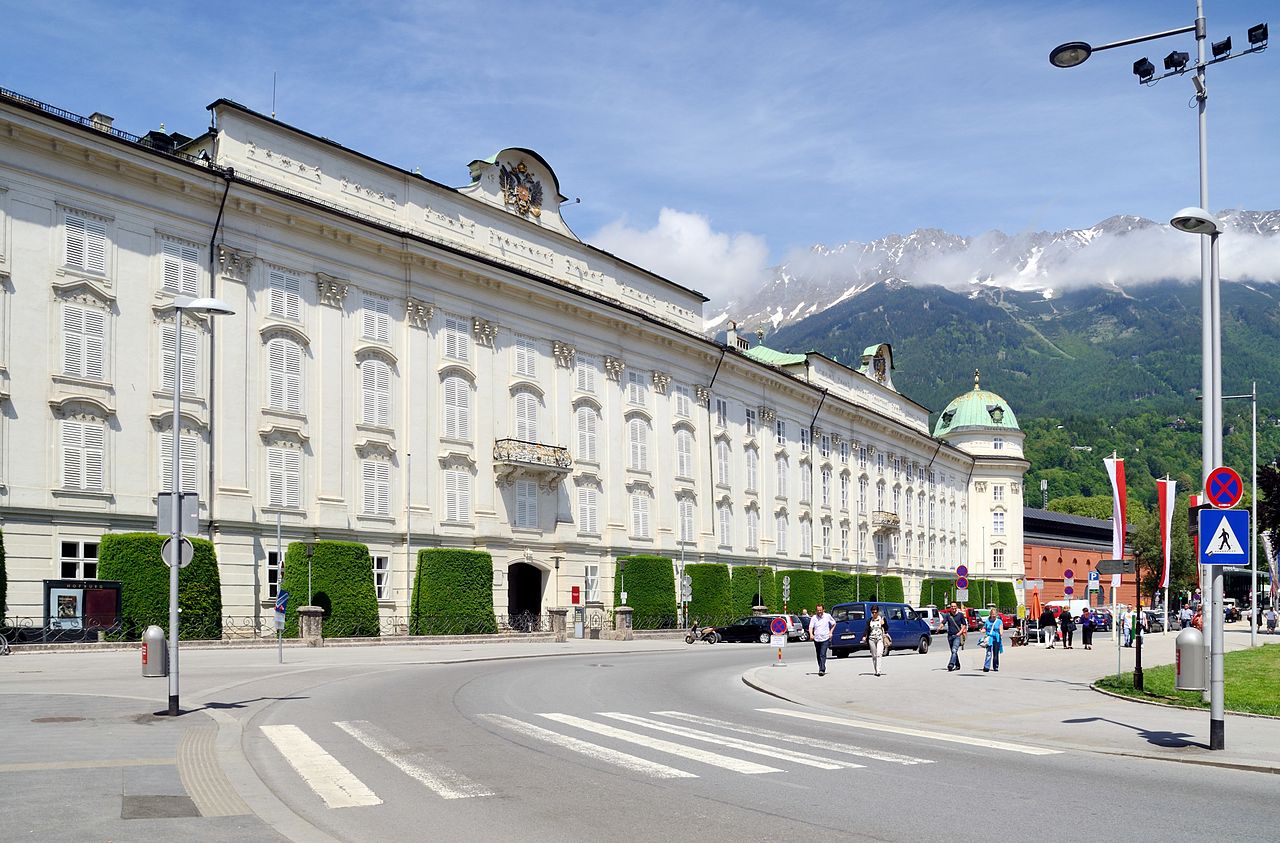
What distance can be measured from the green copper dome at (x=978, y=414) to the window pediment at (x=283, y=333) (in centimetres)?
8996

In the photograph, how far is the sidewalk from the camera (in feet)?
54.2

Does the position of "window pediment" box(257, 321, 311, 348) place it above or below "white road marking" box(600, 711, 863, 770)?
above

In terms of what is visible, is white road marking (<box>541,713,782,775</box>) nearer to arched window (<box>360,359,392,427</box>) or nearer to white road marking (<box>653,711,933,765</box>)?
white road marking (<box>653,711,933,765</box>)

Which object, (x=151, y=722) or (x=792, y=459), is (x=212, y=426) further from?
(x=792, y=459)

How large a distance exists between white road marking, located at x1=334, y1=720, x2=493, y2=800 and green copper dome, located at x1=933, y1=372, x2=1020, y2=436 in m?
114

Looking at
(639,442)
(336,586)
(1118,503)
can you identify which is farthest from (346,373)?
(1118,503)

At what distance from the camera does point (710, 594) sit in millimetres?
68812

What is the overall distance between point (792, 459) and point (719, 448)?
1126 cm

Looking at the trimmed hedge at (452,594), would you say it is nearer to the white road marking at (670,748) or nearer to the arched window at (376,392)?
the arched window at (376,392)

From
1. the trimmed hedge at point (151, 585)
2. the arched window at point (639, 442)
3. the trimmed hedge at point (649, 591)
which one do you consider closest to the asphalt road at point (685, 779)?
the trimmed hedge at point (151, 585)

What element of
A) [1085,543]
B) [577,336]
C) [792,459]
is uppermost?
[577,336]

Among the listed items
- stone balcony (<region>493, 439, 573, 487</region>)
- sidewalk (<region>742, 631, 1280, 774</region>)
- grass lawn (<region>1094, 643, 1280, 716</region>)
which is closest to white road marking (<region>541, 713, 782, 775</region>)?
sidewalk (<region>742, 631, 1280, 774</region>)

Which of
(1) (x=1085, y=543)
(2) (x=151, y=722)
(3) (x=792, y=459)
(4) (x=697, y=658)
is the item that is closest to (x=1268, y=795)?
(2) (x=151, y=722)

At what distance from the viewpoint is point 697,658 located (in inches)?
1667
